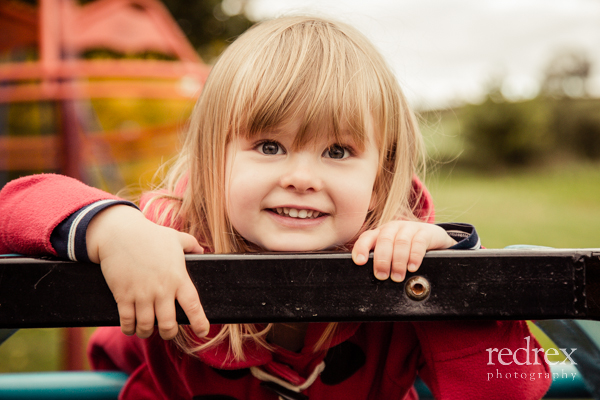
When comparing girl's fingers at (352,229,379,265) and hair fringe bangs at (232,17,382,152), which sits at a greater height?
hair fringe bangs at (232,17,382,152)

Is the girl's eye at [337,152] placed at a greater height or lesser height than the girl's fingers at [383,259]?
greater

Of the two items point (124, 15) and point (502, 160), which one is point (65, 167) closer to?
point (124, 15)

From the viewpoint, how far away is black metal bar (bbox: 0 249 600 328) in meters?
0.54

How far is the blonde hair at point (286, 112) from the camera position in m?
0.90

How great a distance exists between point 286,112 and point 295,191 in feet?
0.47

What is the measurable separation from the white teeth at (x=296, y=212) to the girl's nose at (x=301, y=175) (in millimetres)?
40

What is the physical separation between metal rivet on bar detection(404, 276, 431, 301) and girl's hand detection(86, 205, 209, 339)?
22cm

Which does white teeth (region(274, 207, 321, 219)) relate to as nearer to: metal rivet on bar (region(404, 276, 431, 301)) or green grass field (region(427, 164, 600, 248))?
metal rivet on bar (region(404, 276, 431, 301))

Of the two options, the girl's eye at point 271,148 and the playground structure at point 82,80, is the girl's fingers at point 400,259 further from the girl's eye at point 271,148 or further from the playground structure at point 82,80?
the playground structure at point 82,80

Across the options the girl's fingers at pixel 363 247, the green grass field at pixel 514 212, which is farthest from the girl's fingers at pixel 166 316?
the green grass field at pixel 514 212

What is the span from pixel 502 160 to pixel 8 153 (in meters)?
11.1

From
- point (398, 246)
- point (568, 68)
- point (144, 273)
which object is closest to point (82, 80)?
point (144, 273)

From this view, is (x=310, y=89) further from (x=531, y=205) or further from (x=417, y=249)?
(x=531, y=205)

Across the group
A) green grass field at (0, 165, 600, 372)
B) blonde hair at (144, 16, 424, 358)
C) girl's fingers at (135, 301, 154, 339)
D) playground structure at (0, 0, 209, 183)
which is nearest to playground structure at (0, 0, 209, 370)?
playground structure at (0, 0, 209, 183)
